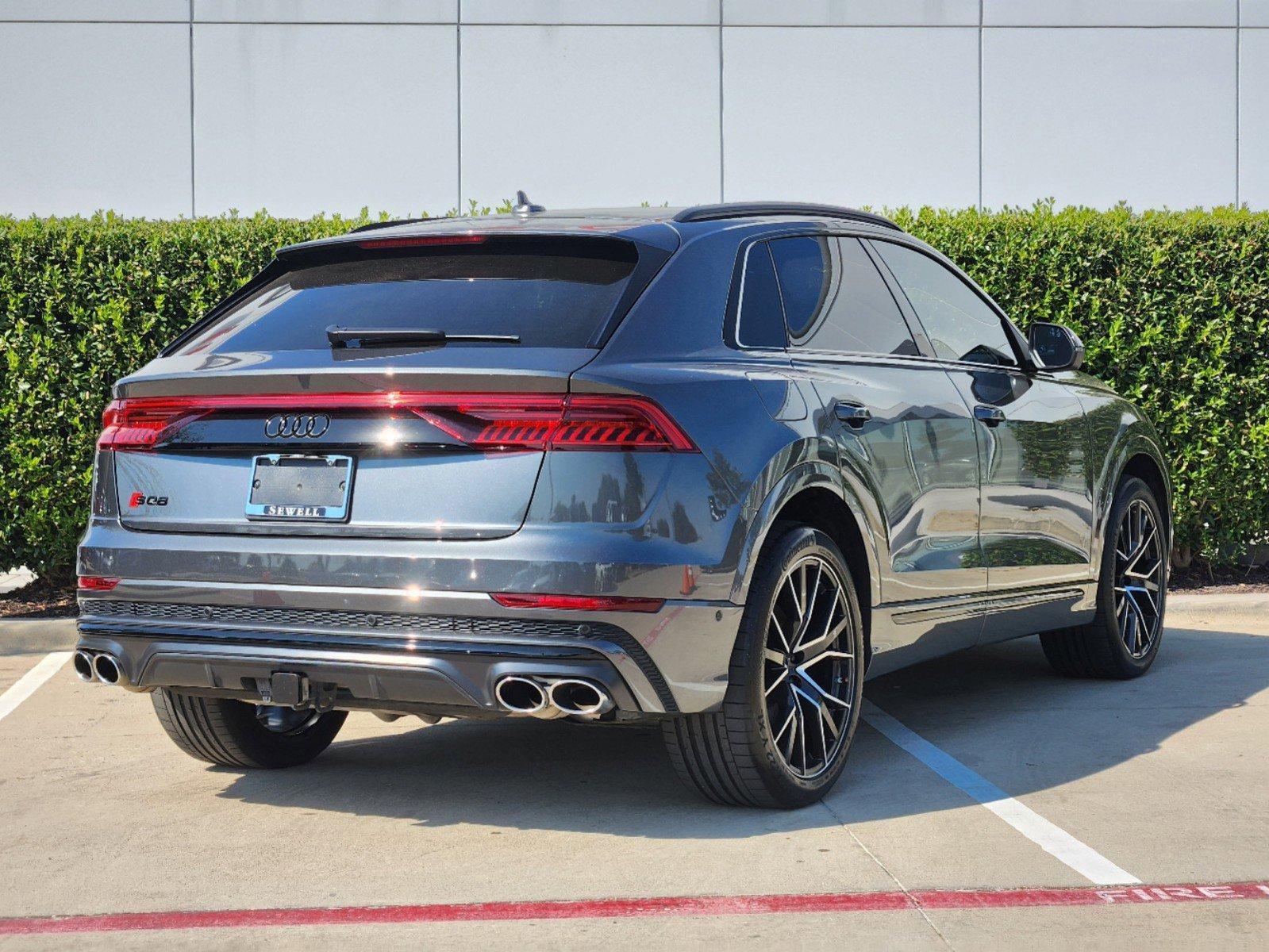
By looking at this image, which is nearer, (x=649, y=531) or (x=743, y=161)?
(x=649, y=531)

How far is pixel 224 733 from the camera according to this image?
535 cm

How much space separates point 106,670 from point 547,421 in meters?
1.51

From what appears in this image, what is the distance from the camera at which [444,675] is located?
4180mm

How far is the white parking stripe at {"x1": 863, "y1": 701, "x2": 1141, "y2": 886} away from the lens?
4277 mm

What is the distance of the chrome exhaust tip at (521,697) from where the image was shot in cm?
414

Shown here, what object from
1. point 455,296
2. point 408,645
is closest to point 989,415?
point 455,296

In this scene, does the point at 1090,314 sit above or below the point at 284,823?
above

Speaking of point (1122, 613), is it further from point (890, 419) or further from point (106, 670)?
point (106, 670)

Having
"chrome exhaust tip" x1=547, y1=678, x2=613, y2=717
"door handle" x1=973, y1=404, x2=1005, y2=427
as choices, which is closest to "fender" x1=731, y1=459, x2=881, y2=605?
"chrome exhaust tip" x1=547, y1=678, x2=613, y2=717

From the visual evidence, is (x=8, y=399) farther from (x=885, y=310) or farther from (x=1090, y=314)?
(x=1090, y=314)

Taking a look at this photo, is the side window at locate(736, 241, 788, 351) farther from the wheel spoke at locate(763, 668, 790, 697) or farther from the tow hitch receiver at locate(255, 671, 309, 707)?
the tow hitch receiver at locate(255, 671, 309, 707)

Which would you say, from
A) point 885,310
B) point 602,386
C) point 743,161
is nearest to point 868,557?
point 885,310

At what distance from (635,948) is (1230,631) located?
6.10 m

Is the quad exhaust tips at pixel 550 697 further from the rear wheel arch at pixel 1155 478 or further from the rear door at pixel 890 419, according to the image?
the rear wheel arch at pixel 1155 478
